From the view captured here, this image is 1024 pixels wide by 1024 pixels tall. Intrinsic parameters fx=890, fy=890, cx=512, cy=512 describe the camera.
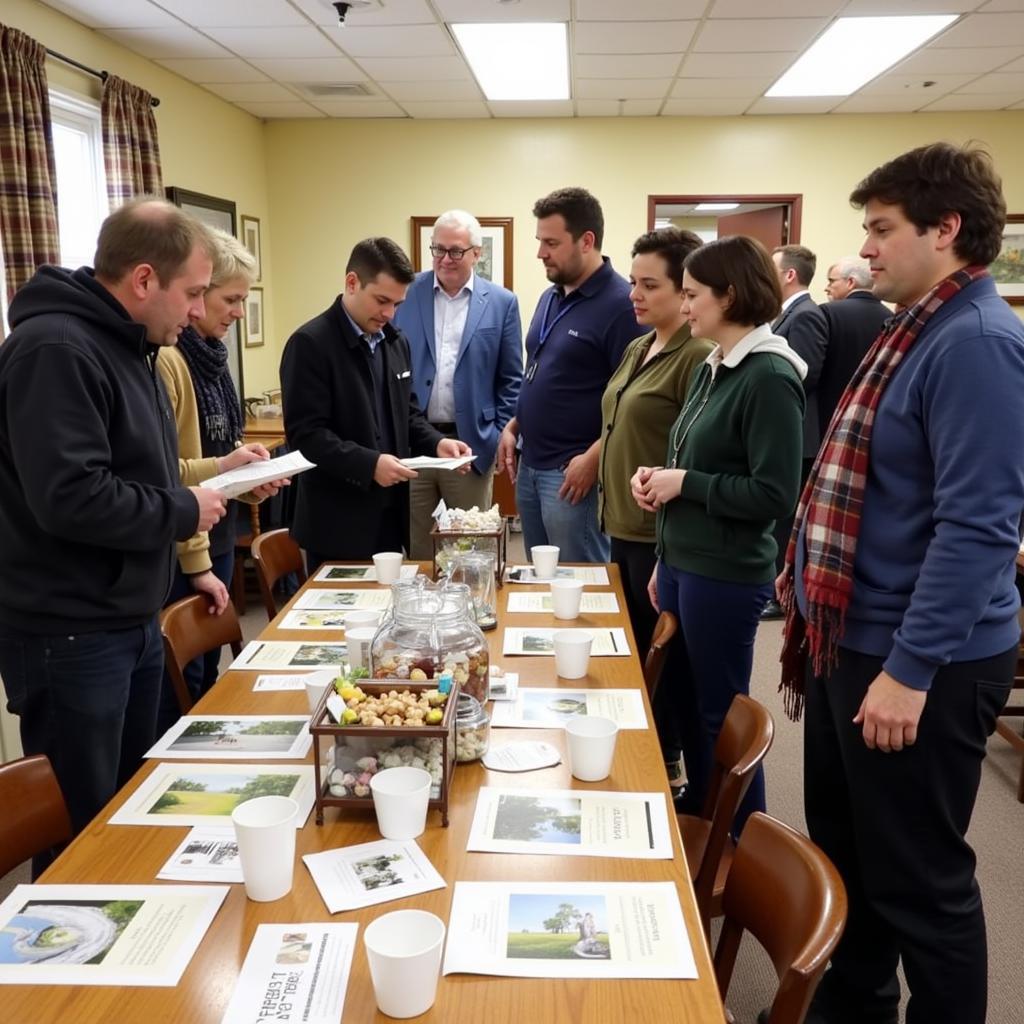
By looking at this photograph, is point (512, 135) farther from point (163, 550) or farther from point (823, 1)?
point (163, 550)

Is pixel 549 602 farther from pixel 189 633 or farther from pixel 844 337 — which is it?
pixel 844 337

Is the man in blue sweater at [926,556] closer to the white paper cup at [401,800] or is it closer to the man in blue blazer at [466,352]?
the white paper cup at [401,800]

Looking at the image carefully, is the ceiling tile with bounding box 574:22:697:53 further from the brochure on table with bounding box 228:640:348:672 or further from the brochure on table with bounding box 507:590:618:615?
the brochure on table with bounding box 228:640:348:672

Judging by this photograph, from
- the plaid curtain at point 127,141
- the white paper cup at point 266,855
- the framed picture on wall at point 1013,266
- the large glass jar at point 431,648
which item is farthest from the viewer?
the framed picture on wall at point 1013,266

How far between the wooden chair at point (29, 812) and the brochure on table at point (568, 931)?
643 mm

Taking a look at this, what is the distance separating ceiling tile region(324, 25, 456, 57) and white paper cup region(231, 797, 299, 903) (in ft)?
13.0

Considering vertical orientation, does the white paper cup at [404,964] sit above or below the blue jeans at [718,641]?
above

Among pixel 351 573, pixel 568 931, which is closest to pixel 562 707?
pixel 568 931

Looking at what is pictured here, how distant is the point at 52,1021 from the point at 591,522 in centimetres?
227

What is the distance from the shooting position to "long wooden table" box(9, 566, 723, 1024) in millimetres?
880

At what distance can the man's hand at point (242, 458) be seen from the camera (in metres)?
2.23

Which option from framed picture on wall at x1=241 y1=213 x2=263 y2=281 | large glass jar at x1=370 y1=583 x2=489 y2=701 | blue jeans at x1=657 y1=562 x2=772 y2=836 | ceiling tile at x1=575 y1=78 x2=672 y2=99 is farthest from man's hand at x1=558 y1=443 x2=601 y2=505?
framed picture on wall at x1=241 y1=213 x2=263 y2=281

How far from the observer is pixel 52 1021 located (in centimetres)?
87

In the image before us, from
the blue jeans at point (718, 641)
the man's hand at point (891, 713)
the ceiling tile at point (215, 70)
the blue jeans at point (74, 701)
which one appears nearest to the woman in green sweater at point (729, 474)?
the blue jeans at point (718, 641)
